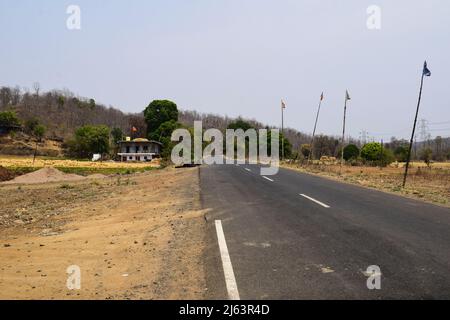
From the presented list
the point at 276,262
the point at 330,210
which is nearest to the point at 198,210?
the point at 330,210

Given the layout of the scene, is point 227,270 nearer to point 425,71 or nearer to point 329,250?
point 329,250

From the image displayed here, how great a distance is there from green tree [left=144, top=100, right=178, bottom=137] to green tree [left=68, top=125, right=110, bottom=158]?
48.2 feet

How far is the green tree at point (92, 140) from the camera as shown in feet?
284

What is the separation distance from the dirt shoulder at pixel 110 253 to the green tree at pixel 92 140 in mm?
75144

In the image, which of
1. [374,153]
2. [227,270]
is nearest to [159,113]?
[374,153]

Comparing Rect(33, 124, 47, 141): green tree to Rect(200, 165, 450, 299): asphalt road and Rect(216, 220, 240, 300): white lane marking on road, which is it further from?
Rect(216, 220, 240, 300): white lane marking on road

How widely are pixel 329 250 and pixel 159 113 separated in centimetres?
9673

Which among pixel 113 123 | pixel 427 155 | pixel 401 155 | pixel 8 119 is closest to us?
pixel 427 155

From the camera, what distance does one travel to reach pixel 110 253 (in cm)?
755

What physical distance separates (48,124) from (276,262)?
127 metres

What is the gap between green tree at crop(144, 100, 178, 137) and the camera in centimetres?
10075

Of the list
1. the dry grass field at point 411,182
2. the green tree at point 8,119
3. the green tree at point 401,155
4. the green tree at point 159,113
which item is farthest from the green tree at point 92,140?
the green tree at point 401,155

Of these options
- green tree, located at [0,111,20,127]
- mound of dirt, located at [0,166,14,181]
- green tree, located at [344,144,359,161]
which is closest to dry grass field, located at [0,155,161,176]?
mound of dirt, located at [0,166,14,181]
